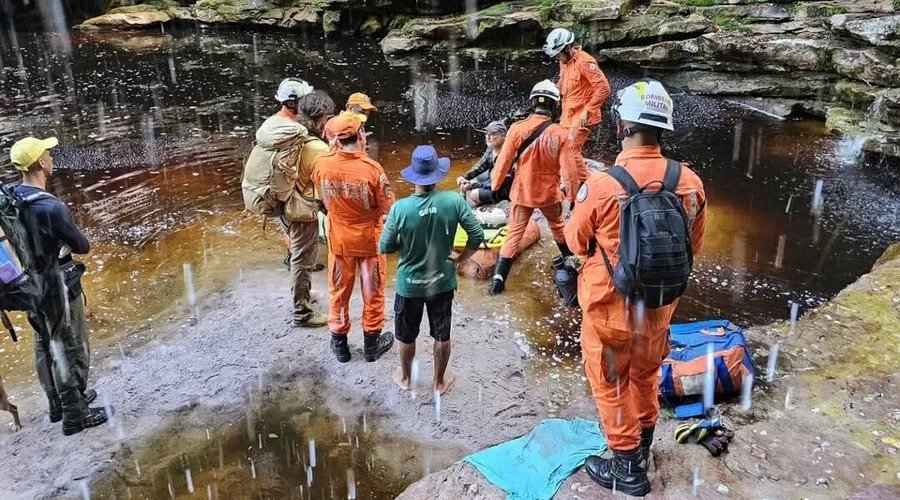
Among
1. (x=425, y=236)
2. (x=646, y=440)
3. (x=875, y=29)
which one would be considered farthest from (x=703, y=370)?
(x=875, y=29)

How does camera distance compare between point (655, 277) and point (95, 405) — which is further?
point (95, 405)

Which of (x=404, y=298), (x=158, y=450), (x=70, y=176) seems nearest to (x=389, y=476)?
(x=404, y=298)

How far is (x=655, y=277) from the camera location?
2.85m

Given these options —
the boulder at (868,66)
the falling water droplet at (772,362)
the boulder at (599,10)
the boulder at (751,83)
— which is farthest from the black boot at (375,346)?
the boulder at (599,10)

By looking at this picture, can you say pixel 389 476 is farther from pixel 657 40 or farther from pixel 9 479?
pixel 657 40

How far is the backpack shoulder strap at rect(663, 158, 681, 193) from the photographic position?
2.99 m

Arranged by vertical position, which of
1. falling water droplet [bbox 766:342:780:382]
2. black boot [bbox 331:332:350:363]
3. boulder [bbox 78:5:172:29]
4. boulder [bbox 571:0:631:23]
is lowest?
falling water droplet [bbox 766:342:780:382]

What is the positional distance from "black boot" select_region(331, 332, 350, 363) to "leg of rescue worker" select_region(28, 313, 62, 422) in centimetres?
184

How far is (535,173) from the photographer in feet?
18.3

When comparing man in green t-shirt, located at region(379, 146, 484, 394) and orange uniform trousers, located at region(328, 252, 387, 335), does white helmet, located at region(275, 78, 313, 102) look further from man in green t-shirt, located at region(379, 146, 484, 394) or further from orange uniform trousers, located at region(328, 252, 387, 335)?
man in green t-shirt, located at region(379, 146, 484, 394)

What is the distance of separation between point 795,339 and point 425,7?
16327 mm

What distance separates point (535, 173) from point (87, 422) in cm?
385

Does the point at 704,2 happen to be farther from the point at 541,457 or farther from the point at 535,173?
the point at 541,457

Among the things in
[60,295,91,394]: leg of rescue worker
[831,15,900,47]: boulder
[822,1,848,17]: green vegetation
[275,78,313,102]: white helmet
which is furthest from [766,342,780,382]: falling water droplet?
[822,1,848,17]: green vegetation
